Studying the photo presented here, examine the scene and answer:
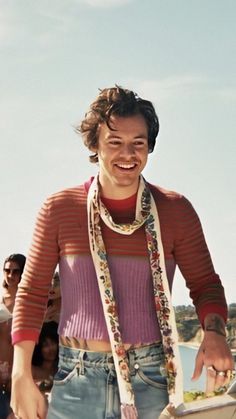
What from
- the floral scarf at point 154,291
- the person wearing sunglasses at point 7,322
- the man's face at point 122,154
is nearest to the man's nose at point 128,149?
the man's face at point 122,154

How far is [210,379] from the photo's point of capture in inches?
151

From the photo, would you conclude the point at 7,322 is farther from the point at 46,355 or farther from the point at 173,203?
the point at 173,203

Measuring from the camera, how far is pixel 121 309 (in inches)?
156

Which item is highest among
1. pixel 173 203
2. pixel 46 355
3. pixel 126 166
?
pixel 126 166

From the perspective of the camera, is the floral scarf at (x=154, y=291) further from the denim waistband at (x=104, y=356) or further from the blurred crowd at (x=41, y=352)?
the blurred crowd at (x=41, y=352)

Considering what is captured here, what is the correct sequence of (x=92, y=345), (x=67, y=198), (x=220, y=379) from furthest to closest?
(x=67, y=198)
(x=92, y=345)
(x=220, y=379)

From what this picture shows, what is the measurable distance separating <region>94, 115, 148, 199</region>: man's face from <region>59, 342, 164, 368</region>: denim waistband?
0.69 meters

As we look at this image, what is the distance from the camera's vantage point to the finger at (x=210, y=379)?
3803 millimetres

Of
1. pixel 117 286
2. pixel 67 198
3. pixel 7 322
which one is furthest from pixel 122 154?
pixel 7 322

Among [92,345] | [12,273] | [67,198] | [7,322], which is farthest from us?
[12,273]

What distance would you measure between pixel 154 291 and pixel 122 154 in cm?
60

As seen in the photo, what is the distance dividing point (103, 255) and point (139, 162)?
1.43 feet

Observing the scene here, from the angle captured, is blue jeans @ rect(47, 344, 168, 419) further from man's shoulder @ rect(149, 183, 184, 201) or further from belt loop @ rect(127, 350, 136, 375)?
man's shoulder @ rect(149, 183, 184, 201)

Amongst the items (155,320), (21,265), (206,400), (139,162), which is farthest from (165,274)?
(21,265)
